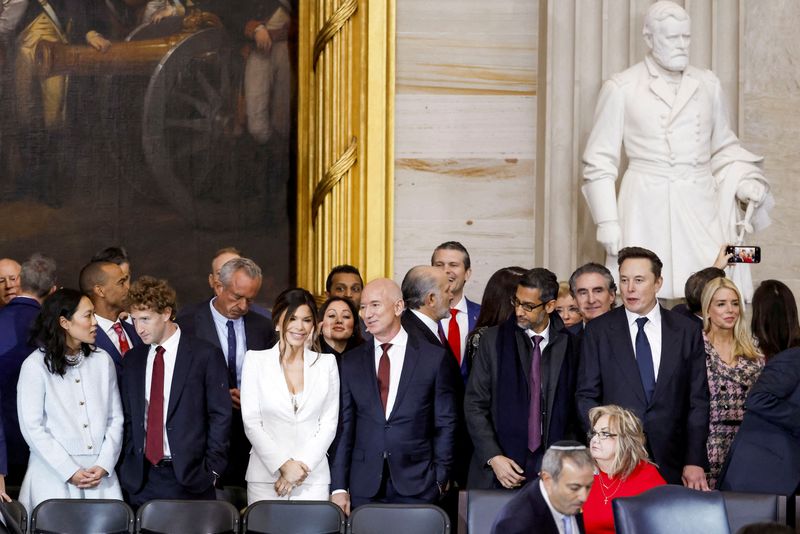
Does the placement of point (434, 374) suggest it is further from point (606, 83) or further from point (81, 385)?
point (606, 83)

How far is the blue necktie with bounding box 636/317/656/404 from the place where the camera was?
6.50m

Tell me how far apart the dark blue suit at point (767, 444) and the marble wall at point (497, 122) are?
321 centimetres

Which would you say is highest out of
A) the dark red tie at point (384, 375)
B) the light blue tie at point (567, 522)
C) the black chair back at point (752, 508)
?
the dark red tie at point (384, 375)

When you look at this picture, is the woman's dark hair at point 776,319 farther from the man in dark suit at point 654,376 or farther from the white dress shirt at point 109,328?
→ the white dress shirt at point 109,328

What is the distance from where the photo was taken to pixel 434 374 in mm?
6527

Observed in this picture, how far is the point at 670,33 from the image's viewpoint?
838cm

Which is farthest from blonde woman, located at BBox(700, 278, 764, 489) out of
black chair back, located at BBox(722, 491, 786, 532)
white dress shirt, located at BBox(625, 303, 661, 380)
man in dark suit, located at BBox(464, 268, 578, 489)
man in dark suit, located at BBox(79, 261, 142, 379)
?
man in dark suit, located at BBox(79, 261, 142, 379)

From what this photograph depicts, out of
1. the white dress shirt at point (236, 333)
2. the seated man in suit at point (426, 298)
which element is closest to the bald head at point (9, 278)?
the white dress shirt at point (236, 333)

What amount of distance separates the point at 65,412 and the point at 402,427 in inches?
64.6

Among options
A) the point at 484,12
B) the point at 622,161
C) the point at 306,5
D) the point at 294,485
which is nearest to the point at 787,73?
the point at 622,161

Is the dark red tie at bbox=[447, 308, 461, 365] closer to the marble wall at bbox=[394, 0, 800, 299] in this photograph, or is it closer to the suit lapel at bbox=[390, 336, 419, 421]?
the suit lapel at bbox=[390, 336, 419, 421]

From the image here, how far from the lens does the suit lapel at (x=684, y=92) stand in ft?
27.7

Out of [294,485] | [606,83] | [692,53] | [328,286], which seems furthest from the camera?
[692,53]

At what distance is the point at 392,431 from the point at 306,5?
4.29 meters
